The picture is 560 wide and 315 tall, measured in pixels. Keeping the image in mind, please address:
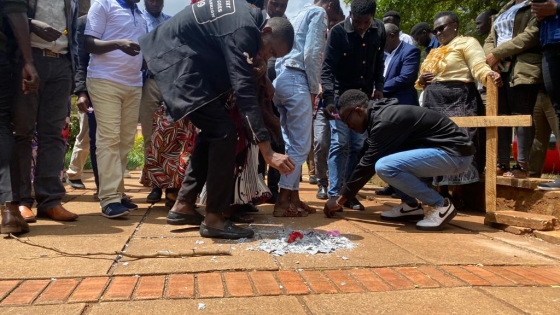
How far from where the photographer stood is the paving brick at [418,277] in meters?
2.39

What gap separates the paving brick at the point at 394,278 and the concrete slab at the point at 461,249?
344mm

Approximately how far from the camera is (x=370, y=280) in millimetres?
2436

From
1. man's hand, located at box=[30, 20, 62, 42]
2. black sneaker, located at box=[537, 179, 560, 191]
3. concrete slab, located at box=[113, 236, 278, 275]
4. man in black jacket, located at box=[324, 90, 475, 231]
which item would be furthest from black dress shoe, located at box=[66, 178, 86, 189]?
black sneaker, located at box=[537, 179, 560, 191]

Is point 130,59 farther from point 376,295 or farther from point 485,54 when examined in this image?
point 485,54

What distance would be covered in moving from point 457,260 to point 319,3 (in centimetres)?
345

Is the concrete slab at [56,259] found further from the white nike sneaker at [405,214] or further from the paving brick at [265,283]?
the white nike sneaker at [405,214]

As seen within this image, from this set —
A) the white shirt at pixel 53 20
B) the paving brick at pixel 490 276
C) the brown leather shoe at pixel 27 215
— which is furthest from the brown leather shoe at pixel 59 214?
the paving brick at pixel 490 276

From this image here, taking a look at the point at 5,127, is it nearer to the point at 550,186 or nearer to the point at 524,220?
the point at 524,220

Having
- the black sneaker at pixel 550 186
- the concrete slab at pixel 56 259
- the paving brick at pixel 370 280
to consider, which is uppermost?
the black sneaker at pixel 550 186

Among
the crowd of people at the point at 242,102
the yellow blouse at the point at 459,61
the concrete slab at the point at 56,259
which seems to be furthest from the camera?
the yellow blouse at the point at 459,61

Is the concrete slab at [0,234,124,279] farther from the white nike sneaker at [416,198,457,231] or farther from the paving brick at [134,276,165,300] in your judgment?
the white nike sneaker at [416,198,457,231]

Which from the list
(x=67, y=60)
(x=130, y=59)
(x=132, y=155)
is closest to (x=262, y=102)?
(x=130, y=59)

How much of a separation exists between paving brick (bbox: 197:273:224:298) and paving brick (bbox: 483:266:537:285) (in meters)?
1.46

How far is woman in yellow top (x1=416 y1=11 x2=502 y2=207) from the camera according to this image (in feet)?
15.1
